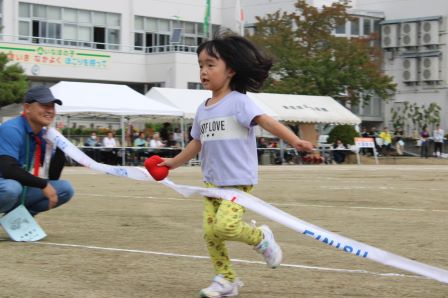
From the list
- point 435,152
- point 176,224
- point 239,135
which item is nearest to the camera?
point 239,135

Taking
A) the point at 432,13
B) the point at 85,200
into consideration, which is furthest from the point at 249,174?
the point at 432,13

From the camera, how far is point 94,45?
54469mm

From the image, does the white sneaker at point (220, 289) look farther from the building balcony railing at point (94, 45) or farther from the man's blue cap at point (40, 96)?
the building balcony railing at point (94, 45)

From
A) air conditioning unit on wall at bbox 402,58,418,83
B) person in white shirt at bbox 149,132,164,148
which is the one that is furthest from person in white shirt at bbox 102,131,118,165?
air conditioning unit on wall at bbox 402,58,418,83

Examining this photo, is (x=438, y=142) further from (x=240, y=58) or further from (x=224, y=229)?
(x=224, y=229)

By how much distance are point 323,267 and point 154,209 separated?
549 centimetres

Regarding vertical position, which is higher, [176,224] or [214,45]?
[214,45]

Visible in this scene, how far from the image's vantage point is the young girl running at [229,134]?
5.27 meters

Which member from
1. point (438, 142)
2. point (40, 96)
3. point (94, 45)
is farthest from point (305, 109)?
point (40, 96)

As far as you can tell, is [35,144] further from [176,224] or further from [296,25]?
[296,25]

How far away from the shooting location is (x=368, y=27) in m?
60.9

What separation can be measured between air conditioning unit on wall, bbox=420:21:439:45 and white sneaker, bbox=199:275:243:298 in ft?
178

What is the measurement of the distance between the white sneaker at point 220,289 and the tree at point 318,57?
40.7 metres

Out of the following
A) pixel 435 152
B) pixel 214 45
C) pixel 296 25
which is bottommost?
pixel 435 152
